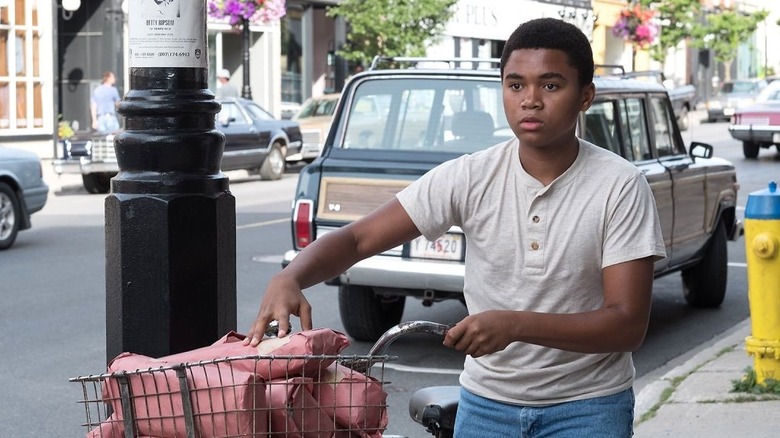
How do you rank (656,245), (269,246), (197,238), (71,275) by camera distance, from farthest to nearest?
(269,246) → (71,275) → (197,238) → (656,245)

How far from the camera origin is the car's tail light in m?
8.26

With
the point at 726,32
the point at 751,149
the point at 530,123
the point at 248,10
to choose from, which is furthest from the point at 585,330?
the point at 726,32

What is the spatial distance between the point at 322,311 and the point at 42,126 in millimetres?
19572

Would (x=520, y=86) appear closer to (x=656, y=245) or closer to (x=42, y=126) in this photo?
(x=656, y=245)

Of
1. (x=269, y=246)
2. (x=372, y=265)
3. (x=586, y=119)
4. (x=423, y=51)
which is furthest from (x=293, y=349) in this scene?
(x=423, y=51)

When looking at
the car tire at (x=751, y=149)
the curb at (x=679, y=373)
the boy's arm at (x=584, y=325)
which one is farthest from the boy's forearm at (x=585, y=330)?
the car tire at (x=751, y=149)

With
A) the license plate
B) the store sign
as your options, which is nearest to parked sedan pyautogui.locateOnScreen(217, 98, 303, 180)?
the license plate

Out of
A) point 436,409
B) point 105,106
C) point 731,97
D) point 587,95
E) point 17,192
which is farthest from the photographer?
point 731,97

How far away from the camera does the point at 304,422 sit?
2.43 meters

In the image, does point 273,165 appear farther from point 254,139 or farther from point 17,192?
point 17,192

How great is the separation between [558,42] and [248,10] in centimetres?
2711

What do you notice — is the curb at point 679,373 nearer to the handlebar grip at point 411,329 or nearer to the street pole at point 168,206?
the street pole at point 168,206

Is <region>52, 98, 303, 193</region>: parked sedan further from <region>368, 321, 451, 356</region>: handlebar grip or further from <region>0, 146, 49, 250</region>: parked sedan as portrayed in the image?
<region>368, 321, 451, 356</region>: handlebar grip

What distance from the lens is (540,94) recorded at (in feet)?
9.22
